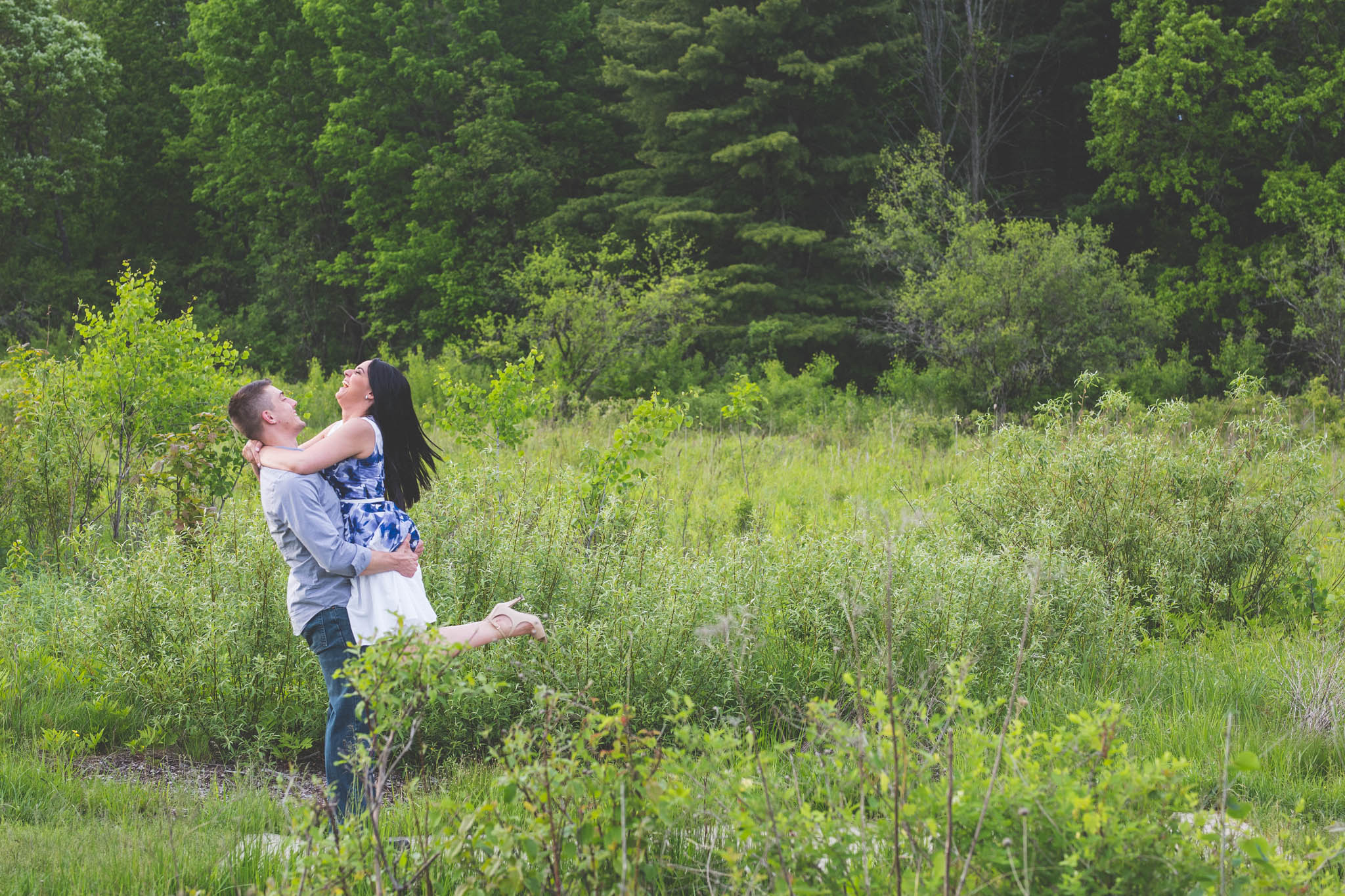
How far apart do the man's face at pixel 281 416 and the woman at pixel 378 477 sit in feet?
0.30

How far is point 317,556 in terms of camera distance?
3516 mm

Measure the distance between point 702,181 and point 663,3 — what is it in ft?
15.3

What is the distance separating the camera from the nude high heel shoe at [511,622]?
3.92 metres

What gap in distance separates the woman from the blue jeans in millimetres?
69

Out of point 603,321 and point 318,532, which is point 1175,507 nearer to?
point 318,532

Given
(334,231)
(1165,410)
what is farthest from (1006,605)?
(334,231)

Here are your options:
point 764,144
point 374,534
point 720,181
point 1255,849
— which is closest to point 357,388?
point 374,534

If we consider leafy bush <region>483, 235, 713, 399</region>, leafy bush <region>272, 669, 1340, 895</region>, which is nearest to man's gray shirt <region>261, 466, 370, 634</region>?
leafy bush <region>272, 669, 1340, 895</region>

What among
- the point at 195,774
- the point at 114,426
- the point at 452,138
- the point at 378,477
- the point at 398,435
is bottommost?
the point at 195,774

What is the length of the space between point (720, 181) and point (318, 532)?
24.3 metres

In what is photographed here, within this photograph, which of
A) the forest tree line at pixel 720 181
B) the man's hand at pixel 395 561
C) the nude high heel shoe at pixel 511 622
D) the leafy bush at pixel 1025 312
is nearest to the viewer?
the man's hand at pixel 395 561

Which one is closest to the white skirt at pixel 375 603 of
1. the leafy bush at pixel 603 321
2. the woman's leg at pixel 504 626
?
the woman's leg at pixel 504 626

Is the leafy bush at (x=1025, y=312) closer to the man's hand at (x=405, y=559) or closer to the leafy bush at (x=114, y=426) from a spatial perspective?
the leafy bush at (x=114, y=426)

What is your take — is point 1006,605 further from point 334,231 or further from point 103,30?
point 103,30
